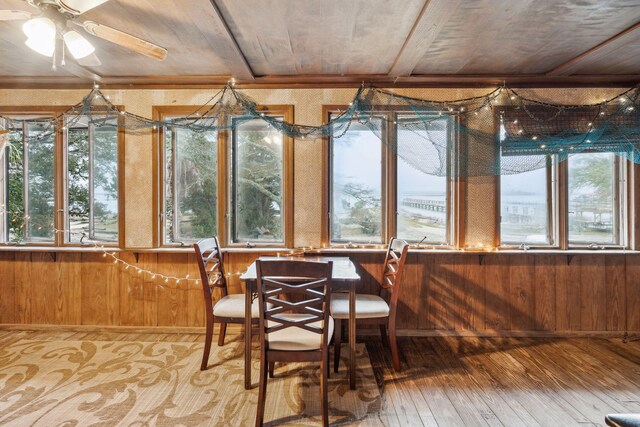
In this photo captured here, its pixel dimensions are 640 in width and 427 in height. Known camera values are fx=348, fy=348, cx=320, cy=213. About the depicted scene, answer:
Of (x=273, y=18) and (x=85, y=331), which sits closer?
A: (x=273, y=18)

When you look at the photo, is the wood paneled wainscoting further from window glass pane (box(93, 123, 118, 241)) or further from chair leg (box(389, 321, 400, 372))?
chair leg (box(389, 321, 400, 372))

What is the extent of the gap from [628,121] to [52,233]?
544 centimetres

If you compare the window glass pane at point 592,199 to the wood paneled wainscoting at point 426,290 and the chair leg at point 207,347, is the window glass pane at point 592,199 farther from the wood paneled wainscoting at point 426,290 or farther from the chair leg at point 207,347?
the chair leg at point 207,347

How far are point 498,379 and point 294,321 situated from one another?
163cm

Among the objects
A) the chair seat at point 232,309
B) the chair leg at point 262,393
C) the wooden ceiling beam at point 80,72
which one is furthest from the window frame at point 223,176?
the chair leg at point 262,393

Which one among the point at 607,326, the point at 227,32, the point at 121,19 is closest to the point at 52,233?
the point at 121,19

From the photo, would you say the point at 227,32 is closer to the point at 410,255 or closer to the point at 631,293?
the point at 410,255

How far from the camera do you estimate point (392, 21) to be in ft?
7.70

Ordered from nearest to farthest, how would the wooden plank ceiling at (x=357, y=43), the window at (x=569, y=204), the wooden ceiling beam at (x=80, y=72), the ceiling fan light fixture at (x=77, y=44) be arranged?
1. the ceiling fan light fixture at (x=77, y=44)
2. the wooden plank ceiling at (x=357, y=43)
3. the wooden ceiling beam at (x=80, y=72)
4. the window at (x=569, y=204)

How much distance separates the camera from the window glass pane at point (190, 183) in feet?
11.1

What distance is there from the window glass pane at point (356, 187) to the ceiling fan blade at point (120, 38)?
1693mm

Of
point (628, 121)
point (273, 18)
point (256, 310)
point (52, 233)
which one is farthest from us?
point (52, 233)

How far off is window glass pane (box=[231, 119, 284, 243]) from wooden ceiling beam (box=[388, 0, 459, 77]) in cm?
130

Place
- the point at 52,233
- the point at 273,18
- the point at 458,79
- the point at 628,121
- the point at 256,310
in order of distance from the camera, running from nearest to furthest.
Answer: the point at 273,18 → the point at 256,310 → the point at 628,121 → the point at 458,79 → the point at 52,233
